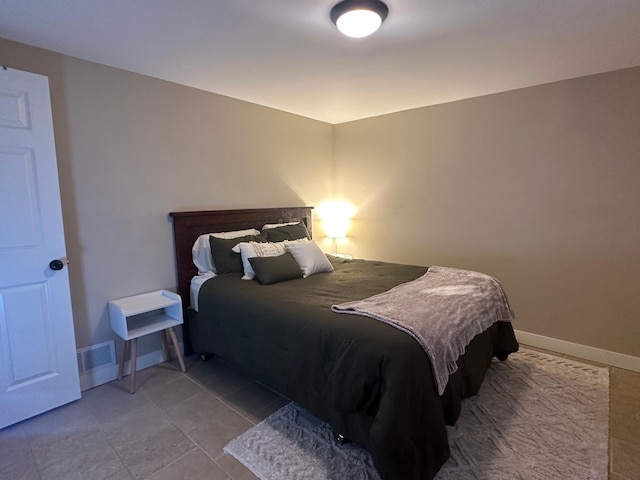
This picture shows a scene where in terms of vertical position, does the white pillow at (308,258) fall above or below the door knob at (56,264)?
below

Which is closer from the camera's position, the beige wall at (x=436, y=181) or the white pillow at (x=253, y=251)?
the beige wall at (x=436, y=181)

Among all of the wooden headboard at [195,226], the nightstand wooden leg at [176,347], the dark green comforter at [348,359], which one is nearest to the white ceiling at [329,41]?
the wooden headboard at [195,226]

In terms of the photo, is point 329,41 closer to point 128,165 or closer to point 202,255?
point 128,165

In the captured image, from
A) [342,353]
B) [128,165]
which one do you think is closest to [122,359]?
[128,165]

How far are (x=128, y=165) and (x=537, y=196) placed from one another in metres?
3.57

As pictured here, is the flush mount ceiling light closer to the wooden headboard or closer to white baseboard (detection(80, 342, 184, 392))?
the wooden headboard

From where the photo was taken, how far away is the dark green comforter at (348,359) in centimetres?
143

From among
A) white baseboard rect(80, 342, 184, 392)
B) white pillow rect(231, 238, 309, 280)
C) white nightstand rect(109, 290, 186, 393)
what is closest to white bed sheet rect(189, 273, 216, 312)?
white nightstand rect(109, 290, 186, 393)

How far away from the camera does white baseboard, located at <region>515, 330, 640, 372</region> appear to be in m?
2.70

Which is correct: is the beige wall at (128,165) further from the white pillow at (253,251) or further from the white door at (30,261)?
the white pillow at (253,251)

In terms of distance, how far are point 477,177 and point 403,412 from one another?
8.85 feet

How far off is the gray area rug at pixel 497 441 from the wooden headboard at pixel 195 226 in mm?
1462

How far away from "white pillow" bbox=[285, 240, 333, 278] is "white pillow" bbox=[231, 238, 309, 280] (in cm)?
9

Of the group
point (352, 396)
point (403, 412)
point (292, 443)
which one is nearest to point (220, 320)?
point (292, 443)
